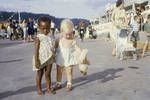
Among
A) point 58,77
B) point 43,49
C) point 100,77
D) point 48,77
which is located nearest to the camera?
point 43,49

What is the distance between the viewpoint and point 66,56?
28.4ft

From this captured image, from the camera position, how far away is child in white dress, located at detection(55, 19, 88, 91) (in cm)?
863

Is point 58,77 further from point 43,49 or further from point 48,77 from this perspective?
point 43,49

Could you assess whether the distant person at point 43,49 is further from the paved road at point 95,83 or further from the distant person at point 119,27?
the distant person at point 119,27

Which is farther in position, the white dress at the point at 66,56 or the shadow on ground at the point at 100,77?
Answer: the shadow on ground at the point at 100,77

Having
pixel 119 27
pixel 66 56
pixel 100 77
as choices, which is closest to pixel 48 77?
pixel 66 56

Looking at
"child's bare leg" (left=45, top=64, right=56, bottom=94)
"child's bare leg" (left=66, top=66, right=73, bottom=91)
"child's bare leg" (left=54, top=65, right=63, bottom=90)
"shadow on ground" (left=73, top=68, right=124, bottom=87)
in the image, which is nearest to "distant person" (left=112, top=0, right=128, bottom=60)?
"shadow on ground" (left=73, top=68, right=124, bottom=87)

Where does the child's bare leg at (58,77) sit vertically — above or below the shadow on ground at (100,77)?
above

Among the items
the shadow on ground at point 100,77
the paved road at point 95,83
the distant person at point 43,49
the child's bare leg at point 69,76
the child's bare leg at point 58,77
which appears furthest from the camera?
the shadow on ground at point 100,77


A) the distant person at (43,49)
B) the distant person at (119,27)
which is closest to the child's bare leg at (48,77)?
the distant person at (43,49)

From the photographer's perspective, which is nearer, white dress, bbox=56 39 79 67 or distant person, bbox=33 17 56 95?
distant person, bbox=33 17 56 95

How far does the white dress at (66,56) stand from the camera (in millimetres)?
8655

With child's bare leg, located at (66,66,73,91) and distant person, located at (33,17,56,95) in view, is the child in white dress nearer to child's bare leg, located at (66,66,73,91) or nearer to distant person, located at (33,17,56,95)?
child's bare leg, located at (66,66,73,91)

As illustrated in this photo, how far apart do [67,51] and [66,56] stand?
4.3 inches
